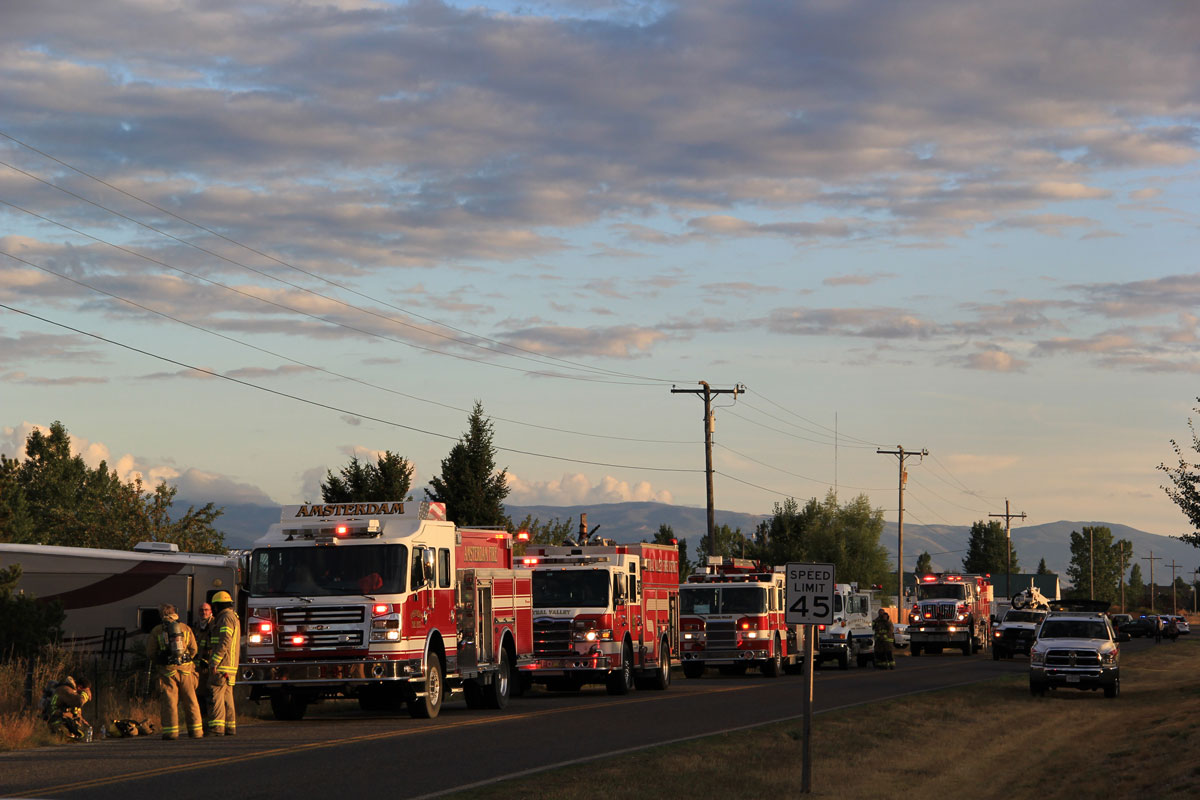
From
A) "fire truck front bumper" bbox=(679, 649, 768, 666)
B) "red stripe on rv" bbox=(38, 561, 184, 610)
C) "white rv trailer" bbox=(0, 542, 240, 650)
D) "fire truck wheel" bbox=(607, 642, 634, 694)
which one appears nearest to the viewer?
"white rv trailer" bbox=(0, 542, 240, 650)

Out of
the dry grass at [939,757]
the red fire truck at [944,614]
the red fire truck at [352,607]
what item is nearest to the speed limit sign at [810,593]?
the dry grass at [939,757]

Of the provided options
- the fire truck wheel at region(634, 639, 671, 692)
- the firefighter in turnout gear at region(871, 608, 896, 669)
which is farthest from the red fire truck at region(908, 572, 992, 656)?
the fire truck wheel at region(634, 639, 671, 692)

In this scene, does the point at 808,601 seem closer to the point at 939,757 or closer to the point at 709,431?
the point at 939,757

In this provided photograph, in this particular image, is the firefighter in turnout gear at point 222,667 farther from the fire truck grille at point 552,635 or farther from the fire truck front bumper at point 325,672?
the fire truck grille at point 552,635

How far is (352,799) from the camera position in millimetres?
15016

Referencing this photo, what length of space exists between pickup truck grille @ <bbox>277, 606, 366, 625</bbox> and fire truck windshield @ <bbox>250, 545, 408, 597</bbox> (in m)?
0.25

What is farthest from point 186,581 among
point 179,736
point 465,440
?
point 465,440

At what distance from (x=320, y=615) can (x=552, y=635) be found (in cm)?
939

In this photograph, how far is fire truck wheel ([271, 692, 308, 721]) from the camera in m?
26.0

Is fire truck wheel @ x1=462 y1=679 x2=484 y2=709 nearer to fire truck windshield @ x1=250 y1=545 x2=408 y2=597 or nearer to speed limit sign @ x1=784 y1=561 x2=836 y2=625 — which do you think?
fire truck windshield @ x1=250 y1=545 x2=408 y2=597

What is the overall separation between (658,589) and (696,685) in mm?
3366

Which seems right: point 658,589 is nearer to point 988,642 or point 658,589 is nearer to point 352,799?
point 352,799

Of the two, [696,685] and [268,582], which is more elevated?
[268,582]

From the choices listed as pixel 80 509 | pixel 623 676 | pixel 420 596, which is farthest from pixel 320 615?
pixel 80 509
